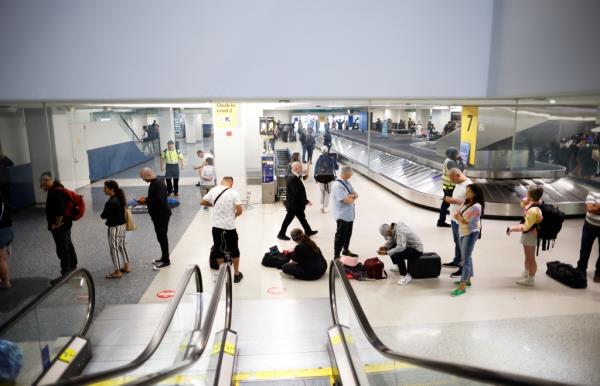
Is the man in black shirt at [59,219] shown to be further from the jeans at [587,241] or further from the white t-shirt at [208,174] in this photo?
the jeans at [587,241]

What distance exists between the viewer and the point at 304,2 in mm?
2605

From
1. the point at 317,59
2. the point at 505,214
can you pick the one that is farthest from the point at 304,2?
the point at 505,214

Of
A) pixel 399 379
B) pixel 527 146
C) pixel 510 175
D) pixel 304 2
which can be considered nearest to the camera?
pixel 304 2

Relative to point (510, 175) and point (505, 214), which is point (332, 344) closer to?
point (505, 214)

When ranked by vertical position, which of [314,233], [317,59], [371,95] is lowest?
[314,233]

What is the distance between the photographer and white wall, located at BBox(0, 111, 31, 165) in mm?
11844

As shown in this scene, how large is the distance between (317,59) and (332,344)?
3100 mm

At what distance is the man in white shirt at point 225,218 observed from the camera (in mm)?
6914

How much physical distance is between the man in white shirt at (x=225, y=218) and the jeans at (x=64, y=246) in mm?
2424

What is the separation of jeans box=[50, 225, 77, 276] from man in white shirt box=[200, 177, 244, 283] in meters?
2.42

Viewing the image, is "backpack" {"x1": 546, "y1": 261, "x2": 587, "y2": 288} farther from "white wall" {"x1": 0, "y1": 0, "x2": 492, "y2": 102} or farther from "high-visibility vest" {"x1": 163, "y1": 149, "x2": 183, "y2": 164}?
"high-visibility vest" {"x1": 163, "y1": 149, "x2": 183, "y2": 164}

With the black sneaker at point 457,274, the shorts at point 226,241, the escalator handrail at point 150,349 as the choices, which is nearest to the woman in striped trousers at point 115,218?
the shorts at point 226,241

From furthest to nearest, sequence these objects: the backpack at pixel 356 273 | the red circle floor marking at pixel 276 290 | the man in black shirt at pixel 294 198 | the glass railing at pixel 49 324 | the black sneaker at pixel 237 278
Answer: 1. the man in black shirt at pixel 294 198
2. the backpack at pixel 356 273
3. the black sneaker at pixel 237 278
4. the red circle floor marking at pixel 276 290
5. the glass railing at pixel 49 324

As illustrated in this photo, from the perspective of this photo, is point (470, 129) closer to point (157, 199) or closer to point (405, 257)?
point (405, 257)
